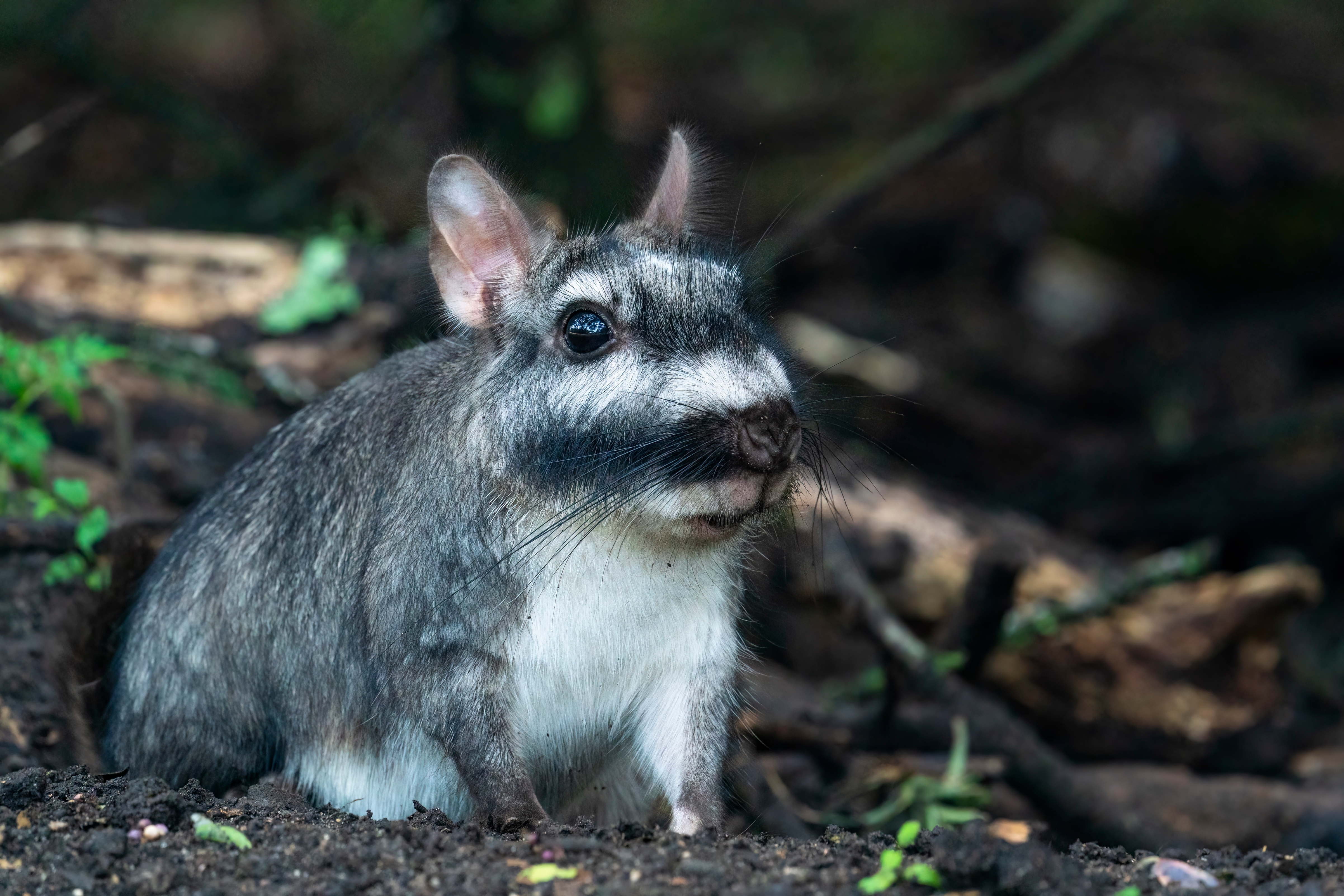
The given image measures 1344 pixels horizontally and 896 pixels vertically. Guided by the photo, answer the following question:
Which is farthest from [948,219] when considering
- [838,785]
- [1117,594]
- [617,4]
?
[838,785]

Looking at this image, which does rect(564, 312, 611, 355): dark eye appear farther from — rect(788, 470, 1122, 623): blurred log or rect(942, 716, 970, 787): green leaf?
rect(788, 470, 1122, 623): blurred log

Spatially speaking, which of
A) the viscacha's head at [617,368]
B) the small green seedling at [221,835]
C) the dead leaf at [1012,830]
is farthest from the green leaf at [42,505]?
the dead leaf at [1012,830]

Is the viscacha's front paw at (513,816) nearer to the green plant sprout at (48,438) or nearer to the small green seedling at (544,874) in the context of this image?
the small green seedling at (544,874)

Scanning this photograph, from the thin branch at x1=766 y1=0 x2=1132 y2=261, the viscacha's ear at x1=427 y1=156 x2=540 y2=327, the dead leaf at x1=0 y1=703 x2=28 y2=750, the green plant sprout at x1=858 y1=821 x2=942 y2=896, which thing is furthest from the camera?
the thin branch at x1=766 y1=0 x2=1132 y2=261

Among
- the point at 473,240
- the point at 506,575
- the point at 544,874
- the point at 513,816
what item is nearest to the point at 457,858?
the point at 544,874

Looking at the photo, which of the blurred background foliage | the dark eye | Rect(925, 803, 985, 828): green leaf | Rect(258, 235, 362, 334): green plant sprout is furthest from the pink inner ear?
Rect(258, 235, 362, 334): green plant sprout

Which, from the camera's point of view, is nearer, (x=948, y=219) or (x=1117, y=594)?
(x=1117, y=594)

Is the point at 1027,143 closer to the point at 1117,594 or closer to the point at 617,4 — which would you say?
the point at 617,4
